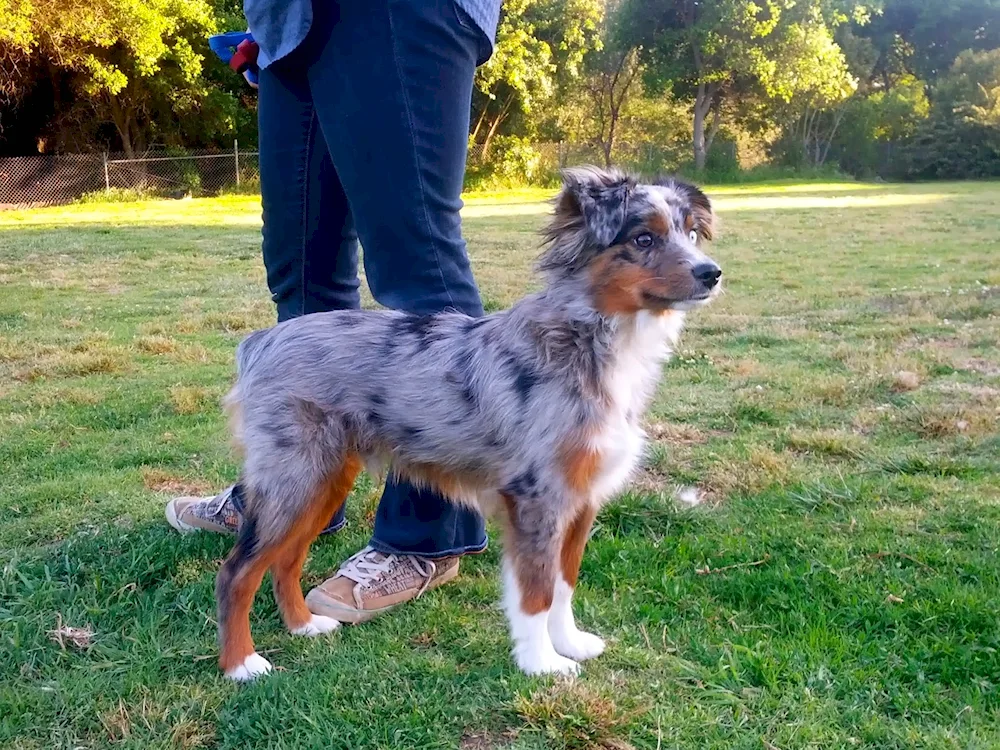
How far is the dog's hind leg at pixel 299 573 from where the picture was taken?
3.14 meters

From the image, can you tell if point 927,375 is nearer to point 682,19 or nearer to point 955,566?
point 955,566

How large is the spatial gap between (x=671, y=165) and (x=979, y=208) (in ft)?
59.8

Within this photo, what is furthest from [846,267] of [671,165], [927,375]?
[671,165]

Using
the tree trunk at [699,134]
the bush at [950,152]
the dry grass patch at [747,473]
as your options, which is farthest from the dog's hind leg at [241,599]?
the bush at [950,152]

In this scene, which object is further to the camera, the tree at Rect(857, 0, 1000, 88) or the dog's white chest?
the tree at Rect(857, 0, 1000, 88)

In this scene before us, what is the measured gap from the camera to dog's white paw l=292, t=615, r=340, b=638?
3145 millimetres

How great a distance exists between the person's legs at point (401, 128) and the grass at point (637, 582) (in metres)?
1.25

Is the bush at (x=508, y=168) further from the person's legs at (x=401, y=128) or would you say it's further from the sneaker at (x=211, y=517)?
the person's legs at (x=401, y=128)

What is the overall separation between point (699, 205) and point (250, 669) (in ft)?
7.43

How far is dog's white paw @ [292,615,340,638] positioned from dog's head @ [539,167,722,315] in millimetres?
1472

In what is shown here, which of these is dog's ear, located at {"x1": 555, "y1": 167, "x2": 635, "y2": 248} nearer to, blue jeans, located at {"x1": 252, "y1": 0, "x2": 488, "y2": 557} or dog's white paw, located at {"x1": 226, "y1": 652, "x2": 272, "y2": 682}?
blue jeans, located at {"x1": 252, "y1": 0, "x2": 488, "y2": 557}

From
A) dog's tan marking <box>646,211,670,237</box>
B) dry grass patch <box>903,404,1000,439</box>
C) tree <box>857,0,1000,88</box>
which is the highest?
tree <box>857,0,1000,88</box>

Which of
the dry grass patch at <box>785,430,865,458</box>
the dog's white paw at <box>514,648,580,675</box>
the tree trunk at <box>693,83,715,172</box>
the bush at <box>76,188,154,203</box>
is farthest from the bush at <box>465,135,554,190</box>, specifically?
the dog's white paw at <box>514,648,580,675</box>

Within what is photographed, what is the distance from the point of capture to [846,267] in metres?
12.1
